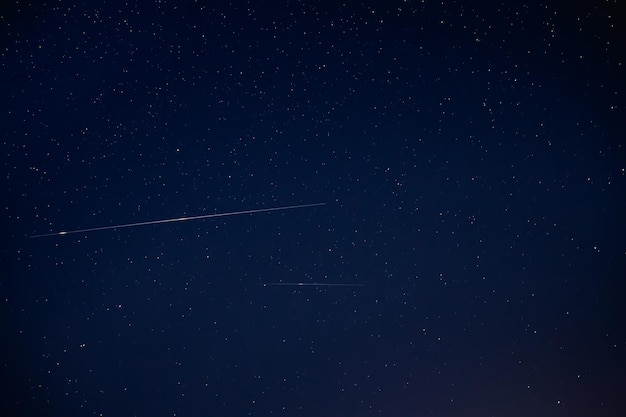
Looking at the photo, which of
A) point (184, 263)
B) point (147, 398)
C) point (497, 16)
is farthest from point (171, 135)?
point (497, 16)

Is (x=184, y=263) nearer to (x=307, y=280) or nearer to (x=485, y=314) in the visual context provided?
(x=307, y=280)

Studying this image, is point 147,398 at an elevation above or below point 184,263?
below

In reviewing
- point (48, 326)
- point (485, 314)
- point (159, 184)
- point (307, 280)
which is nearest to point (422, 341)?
point (485, 314)

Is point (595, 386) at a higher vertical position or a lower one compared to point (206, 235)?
lower

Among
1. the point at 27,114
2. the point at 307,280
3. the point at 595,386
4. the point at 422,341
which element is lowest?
the point at 595,386

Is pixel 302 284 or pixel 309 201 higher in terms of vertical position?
pixel 309 201

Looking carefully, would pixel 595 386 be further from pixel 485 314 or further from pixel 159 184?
pixel 159 184
